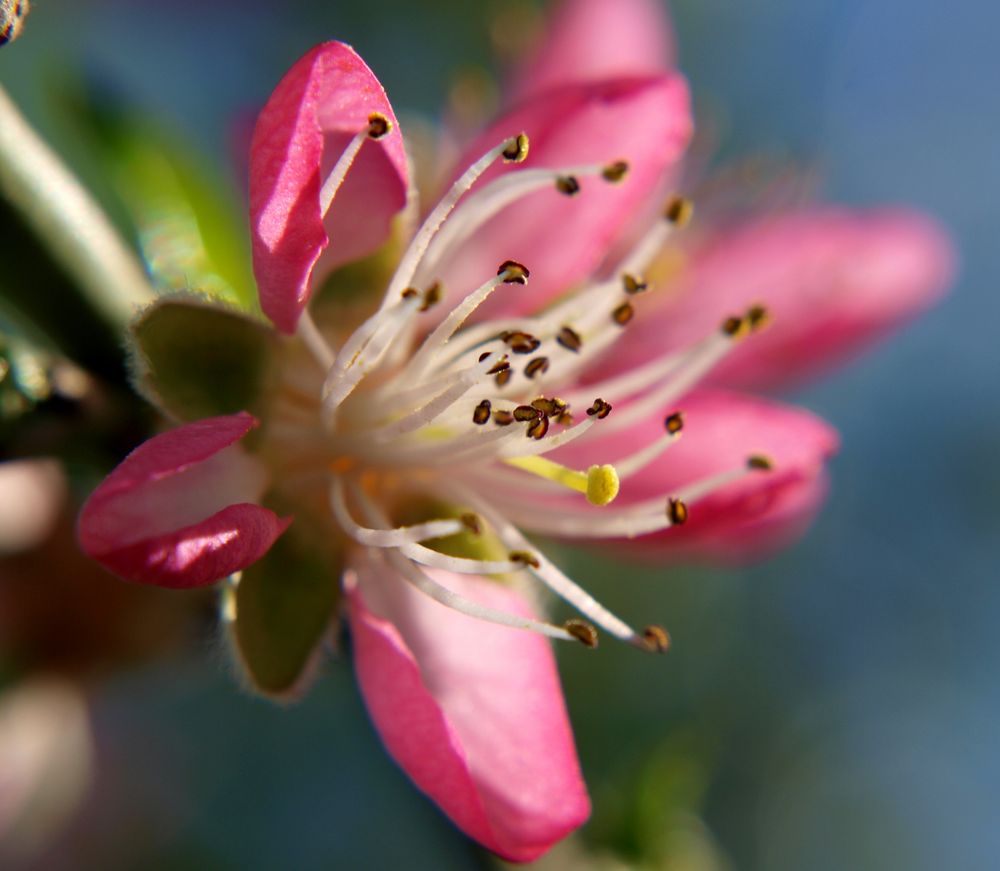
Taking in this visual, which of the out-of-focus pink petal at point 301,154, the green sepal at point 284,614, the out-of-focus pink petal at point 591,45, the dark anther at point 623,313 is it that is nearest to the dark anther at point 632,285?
the dark anther at point 623,313

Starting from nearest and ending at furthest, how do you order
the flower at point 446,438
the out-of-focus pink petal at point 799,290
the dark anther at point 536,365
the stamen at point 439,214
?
1. the flower at point 446,438
2. the stamen at point 439,214
3. the dark anther at point 536,365
4. the out-of-focus pink petal at point 799,290

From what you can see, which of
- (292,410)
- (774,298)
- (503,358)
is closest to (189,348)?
(292,410)

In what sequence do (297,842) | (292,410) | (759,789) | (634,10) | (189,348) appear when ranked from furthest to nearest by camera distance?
(759,789) < (297,842) < (634,10) < (292,410) < (189,348)

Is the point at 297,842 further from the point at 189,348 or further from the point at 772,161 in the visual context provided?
the point at 189,348

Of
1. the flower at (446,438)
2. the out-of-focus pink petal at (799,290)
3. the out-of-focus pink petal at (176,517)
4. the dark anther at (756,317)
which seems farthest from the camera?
the out-of-focus pink petal at (799,290)

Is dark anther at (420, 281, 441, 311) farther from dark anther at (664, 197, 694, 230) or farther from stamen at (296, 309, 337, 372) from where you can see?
dark anther at (664, 197, 694, 230)

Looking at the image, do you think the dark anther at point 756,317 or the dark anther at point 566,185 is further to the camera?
the dark anther at point 756,317

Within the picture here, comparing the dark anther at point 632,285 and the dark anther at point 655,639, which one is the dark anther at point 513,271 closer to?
the dark anther at point 632,285
